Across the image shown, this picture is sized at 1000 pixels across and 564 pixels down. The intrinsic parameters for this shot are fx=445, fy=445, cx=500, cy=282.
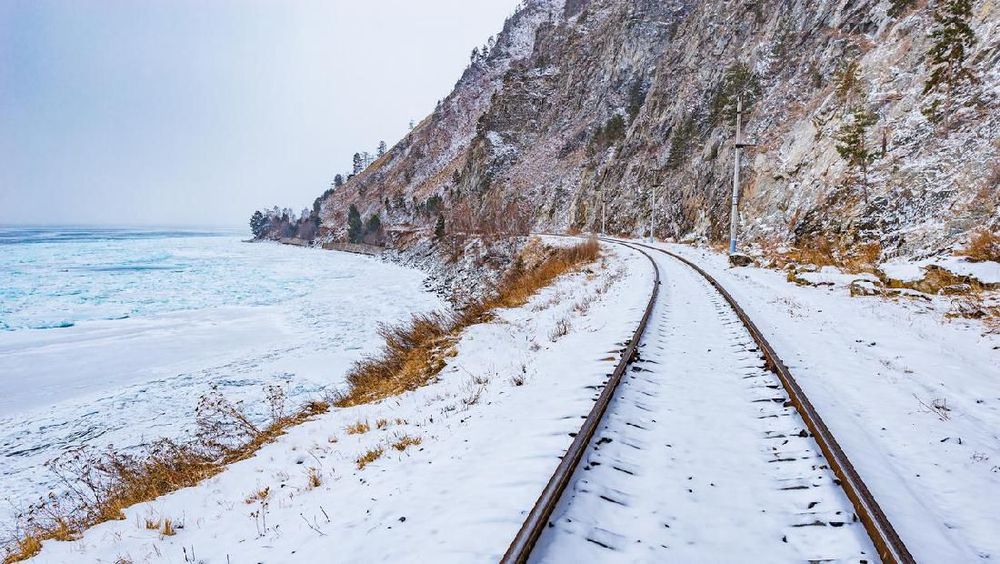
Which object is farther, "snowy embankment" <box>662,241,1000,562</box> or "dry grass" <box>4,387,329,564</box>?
"dry grass" <box>4,387,329,564</box>

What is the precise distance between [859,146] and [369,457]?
74.4 ft

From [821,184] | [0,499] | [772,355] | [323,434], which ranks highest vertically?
[821,184]

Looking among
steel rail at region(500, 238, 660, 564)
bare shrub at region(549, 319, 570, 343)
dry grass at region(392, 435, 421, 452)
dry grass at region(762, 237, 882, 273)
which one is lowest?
dry grass at region(392, 435, 421, 452)

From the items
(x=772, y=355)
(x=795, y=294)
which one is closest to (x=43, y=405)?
(x=772, y=355)

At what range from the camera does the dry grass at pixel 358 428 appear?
6.05 m

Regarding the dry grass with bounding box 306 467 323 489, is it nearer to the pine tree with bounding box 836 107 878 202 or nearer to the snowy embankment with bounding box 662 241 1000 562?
the snowy embankment with bounding box 662 241 1000 562

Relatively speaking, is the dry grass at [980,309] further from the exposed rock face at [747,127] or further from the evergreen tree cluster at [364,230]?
the evergreen tree cluster at [364,230]

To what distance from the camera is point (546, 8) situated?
428 feet

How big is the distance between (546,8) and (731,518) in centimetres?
15201

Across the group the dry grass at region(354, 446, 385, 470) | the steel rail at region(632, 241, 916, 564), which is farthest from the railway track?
the dry grass at region(354, 446, 385, 470)

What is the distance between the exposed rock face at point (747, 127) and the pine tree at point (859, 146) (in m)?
0.33

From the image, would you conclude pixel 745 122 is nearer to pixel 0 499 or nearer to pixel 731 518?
pixel 731 518

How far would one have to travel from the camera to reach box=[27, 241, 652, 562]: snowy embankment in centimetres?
296

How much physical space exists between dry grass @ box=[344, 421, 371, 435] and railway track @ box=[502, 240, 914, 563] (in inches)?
132
